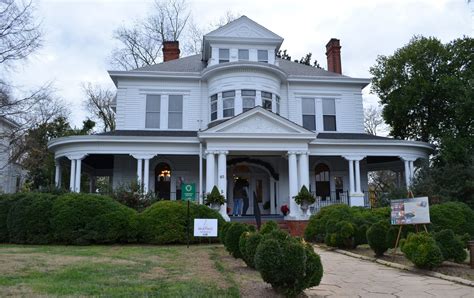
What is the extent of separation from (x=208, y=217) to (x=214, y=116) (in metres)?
8.77

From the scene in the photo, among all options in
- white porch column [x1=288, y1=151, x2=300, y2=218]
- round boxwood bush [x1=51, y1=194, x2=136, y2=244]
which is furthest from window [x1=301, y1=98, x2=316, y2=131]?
round boxwood bush [x1=51, y1=194, x2=136, y2=244]

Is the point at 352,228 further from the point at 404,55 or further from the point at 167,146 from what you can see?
the point at 404,55

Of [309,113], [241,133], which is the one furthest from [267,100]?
[241,133]

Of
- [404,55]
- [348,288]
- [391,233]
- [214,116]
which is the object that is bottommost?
[348,288]

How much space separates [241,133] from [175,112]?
213 inches

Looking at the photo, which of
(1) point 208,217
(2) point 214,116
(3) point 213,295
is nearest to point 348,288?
(3) point 213,295

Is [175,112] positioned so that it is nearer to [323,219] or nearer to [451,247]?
[323,219]

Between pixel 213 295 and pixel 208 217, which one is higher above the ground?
pixel 208 217

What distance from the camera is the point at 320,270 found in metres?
6.31

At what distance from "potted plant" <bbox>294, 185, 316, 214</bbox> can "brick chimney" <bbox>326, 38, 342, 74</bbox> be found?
11432mm

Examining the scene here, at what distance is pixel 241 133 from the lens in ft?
64.6

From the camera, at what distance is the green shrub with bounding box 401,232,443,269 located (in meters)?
8.79

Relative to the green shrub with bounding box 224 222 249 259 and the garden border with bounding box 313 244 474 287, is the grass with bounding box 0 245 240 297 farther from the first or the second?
the garden border with bounding box 313 244 474 287

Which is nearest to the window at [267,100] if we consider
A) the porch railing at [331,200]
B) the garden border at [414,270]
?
the porch railing at [331,200]
